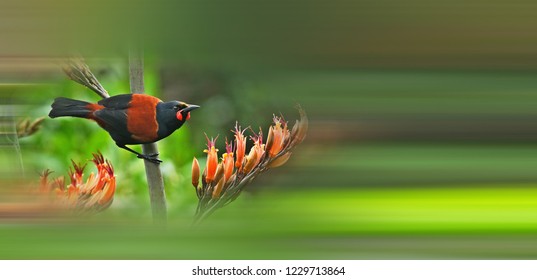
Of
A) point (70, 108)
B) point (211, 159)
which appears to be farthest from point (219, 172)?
point (70, 108)

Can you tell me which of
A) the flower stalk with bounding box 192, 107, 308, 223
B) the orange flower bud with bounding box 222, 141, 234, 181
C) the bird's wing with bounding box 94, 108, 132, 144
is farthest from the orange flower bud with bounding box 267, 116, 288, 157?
the bird's wing with bounding box 94, 108, 132, 144

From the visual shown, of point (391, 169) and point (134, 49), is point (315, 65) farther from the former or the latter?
point (134, 49)

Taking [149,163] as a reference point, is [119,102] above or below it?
above

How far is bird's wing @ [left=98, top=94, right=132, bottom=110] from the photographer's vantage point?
1856 mm

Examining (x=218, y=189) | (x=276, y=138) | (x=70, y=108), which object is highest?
(x=70, y=108)

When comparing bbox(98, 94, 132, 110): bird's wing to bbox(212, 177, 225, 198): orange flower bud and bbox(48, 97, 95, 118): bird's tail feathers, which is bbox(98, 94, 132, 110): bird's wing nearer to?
bbox(48, 97, 95, 118): bird's tail feathers

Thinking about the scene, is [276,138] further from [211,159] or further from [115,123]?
[115,123]

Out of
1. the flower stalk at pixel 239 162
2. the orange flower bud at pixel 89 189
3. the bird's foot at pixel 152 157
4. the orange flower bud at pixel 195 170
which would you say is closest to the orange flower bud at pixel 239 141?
the flower stalk at pixel 239 162

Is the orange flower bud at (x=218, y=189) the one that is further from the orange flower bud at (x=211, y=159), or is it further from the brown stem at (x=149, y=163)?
the brown stem at (x=149, y=163)

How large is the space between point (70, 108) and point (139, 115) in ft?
0.66

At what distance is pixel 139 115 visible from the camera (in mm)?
1858

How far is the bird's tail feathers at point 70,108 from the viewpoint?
188cm

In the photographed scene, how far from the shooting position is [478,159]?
1.95 m

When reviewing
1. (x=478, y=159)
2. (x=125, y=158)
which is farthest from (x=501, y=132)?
(x=125, y=158)
